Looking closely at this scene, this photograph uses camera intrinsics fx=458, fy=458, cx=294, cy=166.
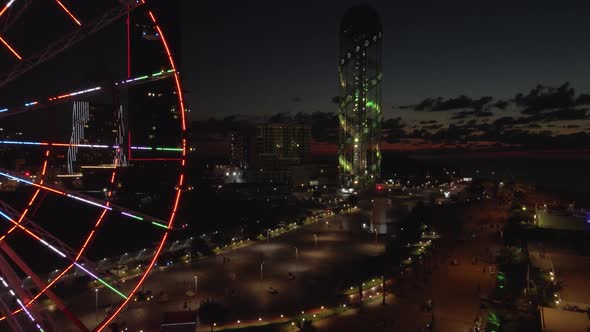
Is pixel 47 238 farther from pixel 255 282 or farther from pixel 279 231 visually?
pixel 279 231

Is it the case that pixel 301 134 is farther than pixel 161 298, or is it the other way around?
pixel 301 134

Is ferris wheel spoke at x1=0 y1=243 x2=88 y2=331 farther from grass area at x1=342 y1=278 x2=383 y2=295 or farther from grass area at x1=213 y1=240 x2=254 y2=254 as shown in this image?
grass area at x1=213 y1=240 x2=254 y2=254

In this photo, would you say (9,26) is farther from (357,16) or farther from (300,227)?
(357,16)

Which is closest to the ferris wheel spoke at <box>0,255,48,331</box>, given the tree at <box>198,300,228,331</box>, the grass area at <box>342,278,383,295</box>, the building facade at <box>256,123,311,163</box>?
the tree at <box>198,300,228,331</box>

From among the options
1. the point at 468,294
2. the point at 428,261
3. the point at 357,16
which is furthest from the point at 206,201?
the point at 468,294

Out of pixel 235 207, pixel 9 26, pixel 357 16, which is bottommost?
pixel 235 207

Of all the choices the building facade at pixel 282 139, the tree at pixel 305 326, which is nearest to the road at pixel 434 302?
the tree at pixel 305 326

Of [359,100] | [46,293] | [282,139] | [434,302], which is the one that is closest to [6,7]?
[46,293]

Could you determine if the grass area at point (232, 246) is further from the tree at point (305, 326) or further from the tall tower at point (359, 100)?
the tall tower at point (359, 100)
